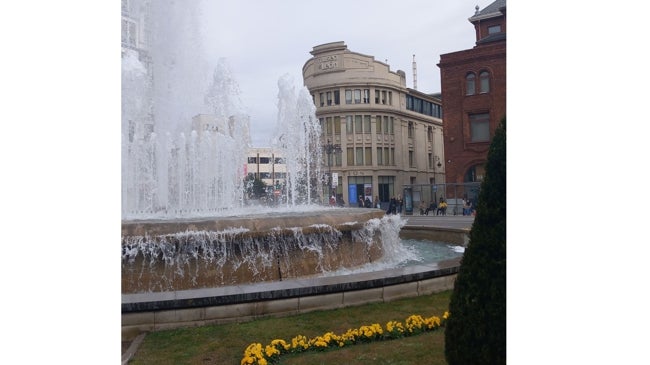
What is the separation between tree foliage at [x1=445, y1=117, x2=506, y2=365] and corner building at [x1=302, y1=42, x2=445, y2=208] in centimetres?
4453

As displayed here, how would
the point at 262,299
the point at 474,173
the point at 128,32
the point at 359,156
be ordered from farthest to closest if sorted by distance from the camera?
the point at 359,156, the point at 474,173, the point at 128,32, the point at 262,299

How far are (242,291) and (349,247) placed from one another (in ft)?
10.9

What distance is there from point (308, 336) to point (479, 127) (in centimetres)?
3026

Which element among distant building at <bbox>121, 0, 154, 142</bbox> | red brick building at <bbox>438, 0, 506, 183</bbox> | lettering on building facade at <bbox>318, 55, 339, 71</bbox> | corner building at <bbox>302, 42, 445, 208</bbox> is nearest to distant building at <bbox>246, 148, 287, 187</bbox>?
corner building at <bbox>302, 42, 445, 208</bbox>

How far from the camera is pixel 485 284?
2949mm

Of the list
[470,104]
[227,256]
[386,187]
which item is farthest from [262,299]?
[386,187]

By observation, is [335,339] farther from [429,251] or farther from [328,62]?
[328,62]

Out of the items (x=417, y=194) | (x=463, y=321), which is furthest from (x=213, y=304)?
(x=417, y=194)

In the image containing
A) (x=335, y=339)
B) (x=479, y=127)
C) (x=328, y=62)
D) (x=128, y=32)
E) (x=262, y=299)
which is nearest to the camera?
(x=335, y=339)

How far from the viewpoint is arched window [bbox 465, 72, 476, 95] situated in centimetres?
3266

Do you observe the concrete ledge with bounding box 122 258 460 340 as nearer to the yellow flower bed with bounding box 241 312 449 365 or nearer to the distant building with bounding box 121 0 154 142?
the yellow flower bed with bounding box 241 312 449 365

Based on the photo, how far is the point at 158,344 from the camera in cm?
504

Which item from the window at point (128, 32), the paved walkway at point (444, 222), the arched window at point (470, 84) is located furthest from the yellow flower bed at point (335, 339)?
the arched window at point (470, 84)

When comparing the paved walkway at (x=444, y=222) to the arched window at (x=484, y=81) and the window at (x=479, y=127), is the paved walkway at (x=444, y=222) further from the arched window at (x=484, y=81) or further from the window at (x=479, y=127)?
the arched window at (x=484, y=81)
